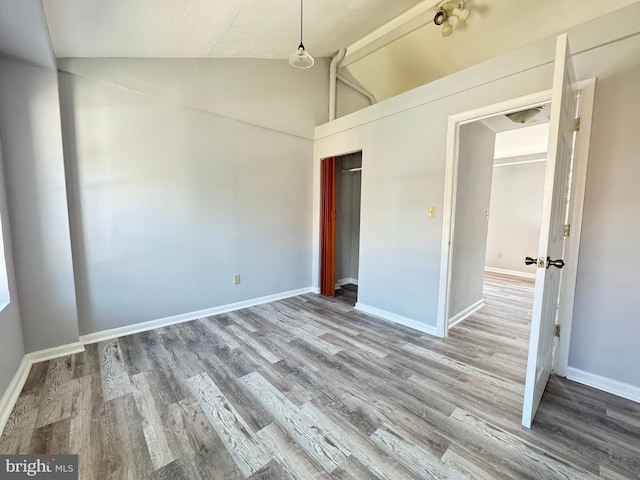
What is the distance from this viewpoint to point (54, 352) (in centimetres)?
221

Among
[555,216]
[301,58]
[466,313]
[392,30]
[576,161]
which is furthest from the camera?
[466,313]

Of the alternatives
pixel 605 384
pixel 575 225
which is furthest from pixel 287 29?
pixel 605 384

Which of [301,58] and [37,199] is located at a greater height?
[301,58]

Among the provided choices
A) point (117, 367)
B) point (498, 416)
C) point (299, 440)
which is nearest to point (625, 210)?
point (498, 416)

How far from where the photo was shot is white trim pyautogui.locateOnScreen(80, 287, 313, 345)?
248 cm

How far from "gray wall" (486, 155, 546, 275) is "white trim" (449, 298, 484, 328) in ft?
8.84

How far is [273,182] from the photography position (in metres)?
3.52

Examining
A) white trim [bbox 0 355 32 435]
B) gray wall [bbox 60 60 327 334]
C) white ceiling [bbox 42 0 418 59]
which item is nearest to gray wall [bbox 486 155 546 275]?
white ceiling [bbox 42 0 418 59]

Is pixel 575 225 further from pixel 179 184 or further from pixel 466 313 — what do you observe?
pixel 179 184

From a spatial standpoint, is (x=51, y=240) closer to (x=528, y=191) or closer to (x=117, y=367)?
(x=117, y=367)

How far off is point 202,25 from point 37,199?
190 cm

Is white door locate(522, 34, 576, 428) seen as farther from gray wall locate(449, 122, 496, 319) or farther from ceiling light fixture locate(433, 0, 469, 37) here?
ceiling light fixture locate(433, 0, 469, 37)

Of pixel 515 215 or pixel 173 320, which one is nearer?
pixel 173 320

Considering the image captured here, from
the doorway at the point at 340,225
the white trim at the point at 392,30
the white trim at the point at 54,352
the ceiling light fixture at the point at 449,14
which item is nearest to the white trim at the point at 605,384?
the doorway at the point at 340,225
